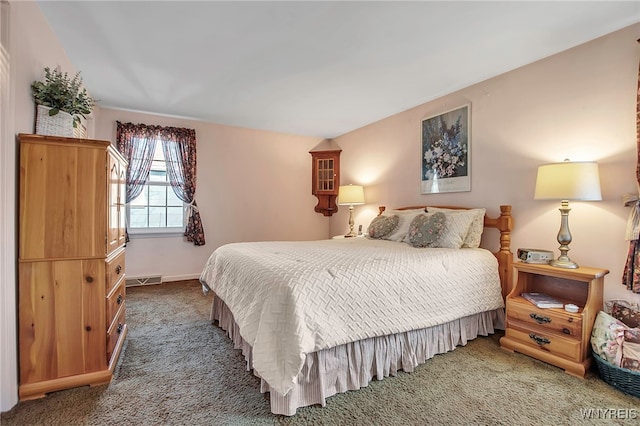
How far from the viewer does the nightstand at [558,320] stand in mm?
1978

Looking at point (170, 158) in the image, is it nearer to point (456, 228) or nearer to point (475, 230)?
point (456, 228)

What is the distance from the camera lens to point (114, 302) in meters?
2.05

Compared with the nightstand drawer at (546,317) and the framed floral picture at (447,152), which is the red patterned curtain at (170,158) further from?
the nightstand drawer at (546,317)

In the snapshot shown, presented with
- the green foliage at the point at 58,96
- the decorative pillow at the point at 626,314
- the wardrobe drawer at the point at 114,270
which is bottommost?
the decorative pillow at the point at 626,314

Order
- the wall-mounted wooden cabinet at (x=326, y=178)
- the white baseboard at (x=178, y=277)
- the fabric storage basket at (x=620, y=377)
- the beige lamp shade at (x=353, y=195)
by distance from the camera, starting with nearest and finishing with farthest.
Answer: the fabric storage basket at (x=620, y=377) → the white baseboard at (x=178, y=277) → the beige lamp shade at (x=353, y=195) → the wall-mounted wooden cabinet at (x=326, y=178)

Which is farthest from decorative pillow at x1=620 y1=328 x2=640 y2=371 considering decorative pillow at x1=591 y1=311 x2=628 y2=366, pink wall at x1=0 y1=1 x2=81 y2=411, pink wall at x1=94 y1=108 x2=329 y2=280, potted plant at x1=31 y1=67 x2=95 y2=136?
pink wall at x1=94 y1=108 x2=329 y2=280

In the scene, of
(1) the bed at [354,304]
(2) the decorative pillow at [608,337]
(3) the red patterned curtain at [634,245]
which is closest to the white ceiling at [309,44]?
(3) the red patterned curtain at [634,245]

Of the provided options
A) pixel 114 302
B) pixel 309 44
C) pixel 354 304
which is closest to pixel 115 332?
pixel 114 302

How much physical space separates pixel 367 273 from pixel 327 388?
70 centimetres

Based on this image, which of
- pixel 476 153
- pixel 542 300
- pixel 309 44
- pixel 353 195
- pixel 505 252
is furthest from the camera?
pixel 353 195

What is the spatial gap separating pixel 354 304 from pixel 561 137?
2.24 meters

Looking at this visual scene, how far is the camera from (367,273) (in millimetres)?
1910

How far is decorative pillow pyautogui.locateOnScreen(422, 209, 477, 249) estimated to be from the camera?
106 inches

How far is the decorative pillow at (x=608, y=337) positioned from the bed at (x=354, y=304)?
0.67m
